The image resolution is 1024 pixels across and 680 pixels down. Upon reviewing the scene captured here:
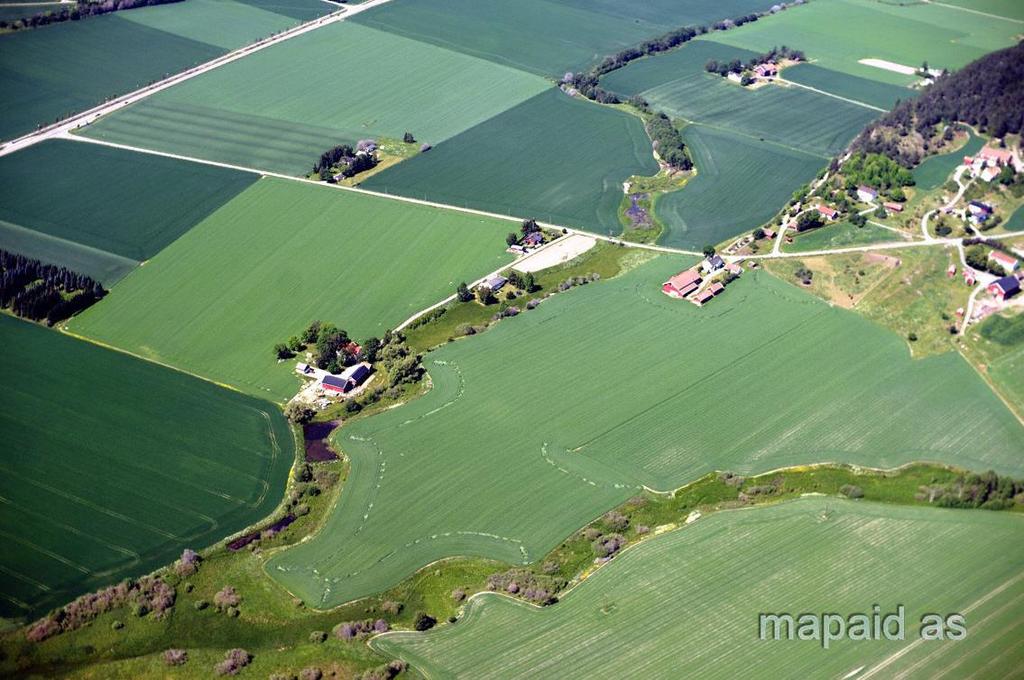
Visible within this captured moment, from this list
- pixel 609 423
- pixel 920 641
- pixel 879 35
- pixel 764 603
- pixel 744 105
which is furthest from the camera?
pixel 879 35

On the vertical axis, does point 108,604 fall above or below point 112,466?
below

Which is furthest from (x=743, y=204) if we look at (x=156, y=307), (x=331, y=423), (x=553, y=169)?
(x=156, y=307)

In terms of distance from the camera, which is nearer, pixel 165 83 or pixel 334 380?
pixel 334 380

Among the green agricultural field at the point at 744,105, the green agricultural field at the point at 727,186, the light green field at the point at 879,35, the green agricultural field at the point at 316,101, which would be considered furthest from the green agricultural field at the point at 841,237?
the light green field at the point at 879,35

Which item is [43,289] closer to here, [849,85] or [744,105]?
[744,105]

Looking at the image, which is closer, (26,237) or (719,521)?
(719,521)

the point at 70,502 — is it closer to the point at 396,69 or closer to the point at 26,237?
the point at 26,237

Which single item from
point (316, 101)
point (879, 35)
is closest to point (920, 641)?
point (316, 101)
